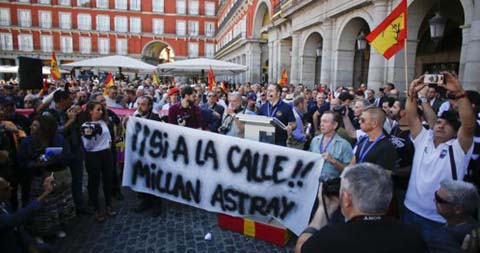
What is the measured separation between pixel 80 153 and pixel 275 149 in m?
3.15

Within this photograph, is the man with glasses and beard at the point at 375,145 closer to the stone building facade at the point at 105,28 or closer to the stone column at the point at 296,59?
the stone column at the point at 296,59

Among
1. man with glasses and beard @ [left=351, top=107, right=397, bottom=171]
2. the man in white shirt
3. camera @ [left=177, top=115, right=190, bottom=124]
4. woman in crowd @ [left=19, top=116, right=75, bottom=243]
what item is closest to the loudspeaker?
woman in crowd @ [left=19, top=116, right=75, bottom=243]

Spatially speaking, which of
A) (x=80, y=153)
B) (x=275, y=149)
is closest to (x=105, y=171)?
(x=80, y=153)

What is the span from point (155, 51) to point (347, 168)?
63.8 meters

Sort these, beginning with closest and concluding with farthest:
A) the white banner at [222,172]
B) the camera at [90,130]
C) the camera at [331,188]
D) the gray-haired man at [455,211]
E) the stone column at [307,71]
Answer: the gray-haired man at [455,211] < the camera at [331,188] < the white banner at [222,172] < the camera at [90,130] < the stone column at [307,71]

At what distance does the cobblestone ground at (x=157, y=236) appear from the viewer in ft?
12.9

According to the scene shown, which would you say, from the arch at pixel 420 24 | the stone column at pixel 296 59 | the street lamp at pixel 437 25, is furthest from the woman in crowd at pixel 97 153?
the stone column at pixel 296 59

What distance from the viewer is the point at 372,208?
5.29 ft

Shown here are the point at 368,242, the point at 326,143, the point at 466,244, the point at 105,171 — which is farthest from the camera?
the point at 105,171

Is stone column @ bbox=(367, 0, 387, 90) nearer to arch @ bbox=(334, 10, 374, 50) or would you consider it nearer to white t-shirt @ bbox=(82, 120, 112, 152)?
arch @ bbox=(334, 10, 374, 50)

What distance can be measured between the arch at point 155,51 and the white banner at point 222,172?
5214 cm

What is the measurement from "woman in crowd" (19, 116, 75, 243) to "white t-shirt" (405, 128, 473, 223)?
12.7 ft

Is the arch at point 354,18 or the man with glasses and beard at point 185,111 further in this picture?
the arch at point 354,18

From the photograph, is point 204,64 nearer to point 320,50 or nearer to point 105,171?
point 320,50
